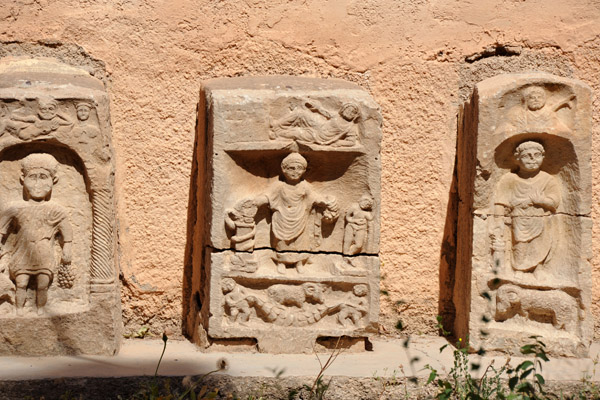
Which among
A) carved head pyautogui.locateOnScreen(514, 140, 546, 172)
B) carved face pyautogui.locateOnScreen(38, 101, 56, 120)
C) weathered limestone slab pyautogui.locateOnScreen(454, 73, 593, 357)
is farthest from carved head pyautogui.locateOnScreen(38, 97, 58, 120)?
carved head pyautogui.locateOnScreen(514, 140, 546, 172)

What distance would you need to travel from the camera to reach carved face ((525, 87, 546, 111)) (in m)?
4.55

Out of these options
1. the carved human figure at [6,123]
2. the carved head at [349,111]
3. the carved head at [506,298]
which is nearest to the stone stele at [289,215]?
the carved head at [349,111]

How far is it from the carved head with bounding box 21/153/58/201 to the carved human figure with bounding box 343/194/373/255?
4.90 feet

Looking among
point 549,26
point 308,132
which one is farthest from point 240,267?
point 549,26

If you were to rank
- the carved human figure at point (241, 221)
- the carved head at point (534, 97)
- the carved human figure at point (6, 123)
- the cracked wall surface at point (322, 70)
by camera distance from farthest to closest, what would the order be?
the cracked wall surface at point (322, 70) → the carved head at point (534, 97) → the carved human figure at point (241, 221) → the carved human figure at point (6, 123)

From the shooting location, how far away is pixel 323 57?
4941mm

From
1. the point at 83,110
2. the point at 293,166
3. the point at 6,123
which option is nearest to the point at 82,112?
the point at 83,110

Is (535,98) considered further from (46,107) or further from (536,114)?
(46,107)

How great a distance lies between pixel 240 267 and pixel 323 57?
1.29 metres

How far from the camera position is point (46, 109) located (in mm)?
4250

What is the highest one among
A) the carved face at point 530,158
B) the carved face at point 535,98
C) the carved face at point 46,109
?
the carved face at point 535,98

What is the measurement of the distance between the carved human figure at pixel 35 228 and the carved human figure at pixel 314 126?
1121mm

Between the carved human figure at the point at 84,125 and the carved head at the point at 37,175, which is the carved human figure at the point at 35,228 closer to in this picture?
the carved head at the point at 37,175

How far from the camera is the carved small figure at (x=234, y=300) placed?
4496 millimetres
